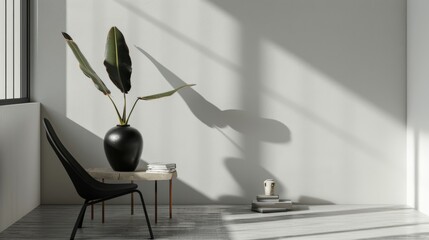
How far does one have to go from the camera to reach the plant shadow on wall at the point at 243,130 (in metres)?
6.26

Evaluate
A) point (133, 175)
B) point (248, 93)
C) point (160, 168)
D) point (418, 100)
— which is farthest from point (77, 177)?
point (418, 100)

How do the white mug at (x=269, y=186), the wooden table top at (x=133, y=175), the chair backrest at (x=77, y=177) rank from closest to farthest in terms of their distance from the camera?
the chair backrest at (x=77, y=177) < the wooden table top at (x=133, y=175) < the white mug at (x=269, y=186)

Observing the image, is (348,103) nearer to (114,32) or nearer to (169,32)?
(169,32)

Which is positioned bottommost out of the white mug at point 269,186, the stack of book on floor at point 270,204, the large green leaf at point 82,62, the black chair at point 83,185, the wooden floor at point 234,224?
the wooden floor at point 234,224

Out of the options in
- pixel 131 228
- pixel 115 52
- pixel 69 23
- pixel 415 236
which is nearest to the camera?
pixel 415 236

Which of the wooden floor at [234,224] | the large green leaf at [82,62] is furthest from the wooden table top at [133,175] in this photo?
the large green leaf at [82,62]

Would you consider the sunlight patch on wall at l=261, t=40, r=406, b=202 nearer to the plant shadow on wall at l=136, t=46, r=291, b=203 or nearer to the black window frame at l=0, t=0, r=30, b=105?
the plant shadow on wall at l=136, t=46, r=291, b=203

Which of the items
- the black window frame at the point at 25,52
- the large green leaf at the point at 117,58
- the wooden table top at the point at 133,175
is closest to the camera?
the wooden table top at the point at 133,175

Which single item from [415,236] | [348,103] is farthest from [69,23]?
[415,236]

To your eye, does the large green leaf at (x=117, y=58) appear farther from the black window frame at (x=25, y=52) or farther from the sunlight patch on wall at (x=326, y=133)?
the sunlight patch on wall at (x=326, y=133)

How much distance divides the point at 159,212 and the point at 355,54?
7.26 feet

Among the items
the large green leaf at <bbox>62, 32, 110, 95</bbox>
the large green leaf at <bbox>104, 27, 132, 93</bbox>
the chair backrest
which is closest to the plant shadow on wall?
the large green leaf at <bbox>104, 27, 132, 93</bbox>

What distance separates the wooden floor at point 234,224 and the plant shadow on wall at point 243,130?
8.9 inches

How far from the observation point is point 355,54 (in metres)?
6.27
